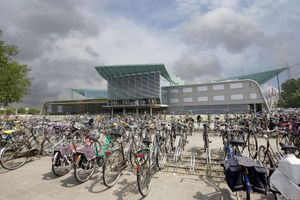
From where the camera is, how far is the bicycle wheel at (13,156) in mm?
4257

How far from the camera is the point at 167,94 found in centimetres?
4500

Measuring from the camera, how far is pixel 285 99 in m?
50.1

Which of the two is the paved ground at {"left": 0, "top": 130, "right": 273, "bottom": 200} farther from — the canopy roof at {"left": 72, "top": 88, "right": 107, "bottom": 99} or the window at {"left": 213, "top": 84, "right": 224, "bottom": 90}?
the canopy roof at {"left": 72, "top": 88, "right": 107, "bottom": 99}

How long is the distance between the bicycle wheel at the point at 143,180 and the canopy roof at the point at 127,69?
131ft

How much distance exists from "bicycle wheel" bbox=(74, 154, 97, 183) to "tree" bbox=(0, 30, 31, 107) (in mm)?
8797

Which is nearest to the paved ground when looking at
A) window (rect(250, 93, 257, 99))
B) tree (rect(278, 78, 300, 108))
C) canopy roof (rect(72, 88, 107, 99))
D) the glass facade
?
window (rect(250, 93, 257, 99))

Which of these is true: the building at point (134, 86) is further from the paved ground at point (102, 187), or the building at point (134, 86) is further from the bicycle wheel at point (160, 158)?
the paved ground at point (102, 187)

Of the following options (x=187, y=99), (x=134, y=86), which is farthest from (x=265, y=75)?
(x=134, y=86)

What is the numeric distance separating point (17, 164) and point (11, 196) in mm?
1913

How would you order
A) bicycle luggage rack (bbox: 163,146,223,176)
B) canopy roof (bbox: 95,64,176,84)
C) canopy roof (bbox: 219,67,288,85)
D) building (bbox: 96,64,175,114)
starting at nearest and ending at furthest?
bicycle luggage rack (bbox: 163,146,223,176), canopy roof (bbox: 95,64,176,84), building (bbox: 96,64,175,114), canopy roof (bbox: 219,67,288,85)

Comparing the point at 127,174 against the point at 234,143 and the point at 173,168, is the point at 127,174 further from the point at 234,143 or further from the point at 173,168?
the point at 234,143

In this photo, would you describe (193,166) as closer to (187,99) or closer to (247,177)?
(247,177)

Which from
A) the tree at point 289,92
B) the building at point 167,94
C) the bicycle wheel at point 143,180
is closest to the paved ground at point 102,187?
the bicycle wheel at point 143,180

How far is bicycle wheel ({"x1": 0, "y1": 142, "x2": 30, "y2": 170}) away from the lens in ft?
14.0
